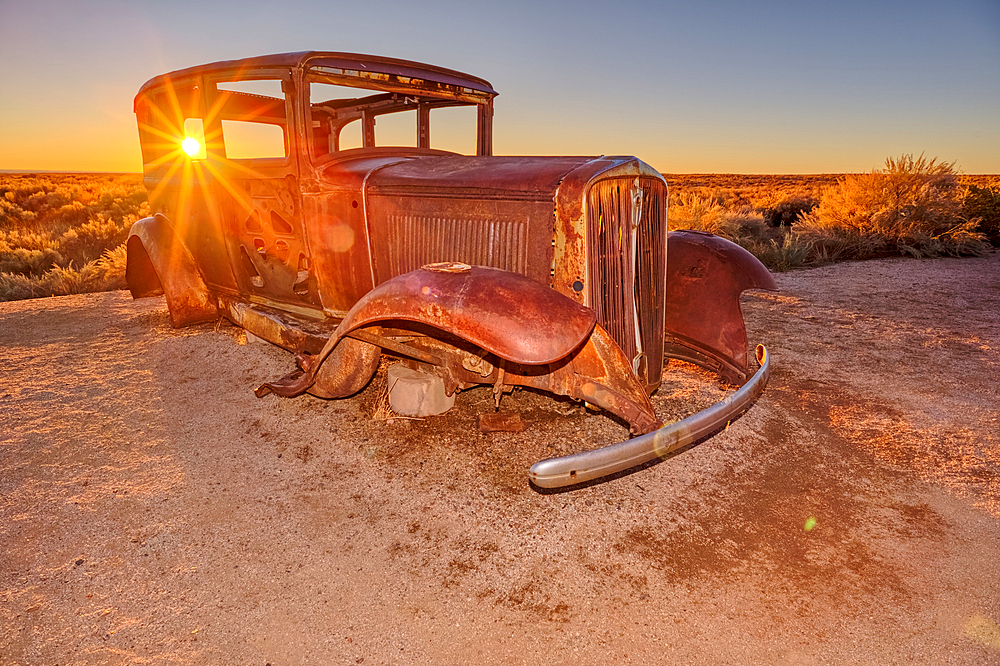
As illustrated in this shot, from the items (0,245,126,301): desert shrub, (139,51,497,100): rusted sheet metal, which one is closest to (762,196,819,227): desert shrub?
(139,51,497,100): rusted sheet metal

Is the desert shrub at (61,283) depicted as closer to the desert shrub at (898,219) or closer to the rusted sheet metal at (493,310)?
the rusted sheet metal at (493,310)

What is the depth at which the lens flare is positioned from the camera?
4.19 m

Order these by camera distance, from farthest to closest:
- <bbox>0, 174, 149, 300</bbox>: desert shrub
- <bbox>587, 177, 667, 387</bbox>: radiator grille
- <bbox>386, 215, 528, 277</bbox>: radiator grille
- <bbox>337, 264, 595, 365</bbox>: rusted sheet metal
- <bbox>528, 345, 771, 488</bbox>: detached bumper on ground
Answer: <bbox>0, 174, 149, 300</bbox>: desert shrub < <bbox>386, 215, 528, 277</bbox>: radiator grille < <bbox>587, 177, 667, 387</bbox>: radiator grille < <bbox>337, 264, 595, 365</bbox>: rusted sheet metal < <bbox>528, 345, 771, 488</bbox>: detached bumper on ground

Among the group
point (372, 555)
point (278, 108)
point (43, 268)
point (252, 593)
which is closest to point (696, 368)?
point (372, 555)

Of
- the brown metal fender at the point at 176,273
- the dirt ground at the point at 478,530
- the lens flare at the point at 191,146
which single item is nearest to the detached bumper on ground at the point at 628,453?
the dirt ground at the point at 478,530

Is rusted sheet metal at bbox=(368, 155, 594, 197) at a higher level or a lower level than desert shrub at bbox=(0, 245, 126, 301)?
higher

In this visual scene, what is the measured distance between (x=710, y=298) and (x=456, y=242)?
1.70 metres

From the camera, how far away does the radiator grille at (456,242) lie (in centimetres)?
277

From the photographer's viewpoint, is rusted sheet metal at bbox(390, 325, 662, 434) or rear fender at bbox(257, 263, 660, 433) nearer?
rear fender at bbox(257, 263, 660, 433)

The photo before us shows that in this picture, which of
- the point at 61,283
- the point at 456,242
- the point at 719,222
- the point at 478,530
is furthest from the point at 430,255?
the point at 719,222

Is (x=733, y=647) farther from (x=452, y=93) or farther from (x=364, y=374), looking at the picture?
(x=452, y=93)

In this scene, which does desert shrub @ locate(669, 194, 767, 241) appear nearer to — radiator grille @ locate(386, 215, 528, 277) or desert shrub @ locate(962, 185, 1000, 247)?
desert shrub @ locate(962, 185, 1000, 247)

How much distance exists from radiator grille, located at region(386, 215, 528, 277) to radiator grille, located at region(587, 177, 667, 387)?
0.39m

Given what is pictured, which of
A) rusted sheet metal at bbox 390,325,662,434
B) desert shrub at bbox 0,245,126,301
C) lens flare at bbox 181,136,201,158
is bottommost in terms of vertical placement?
desert shrub at bbox 0,245,126,301
